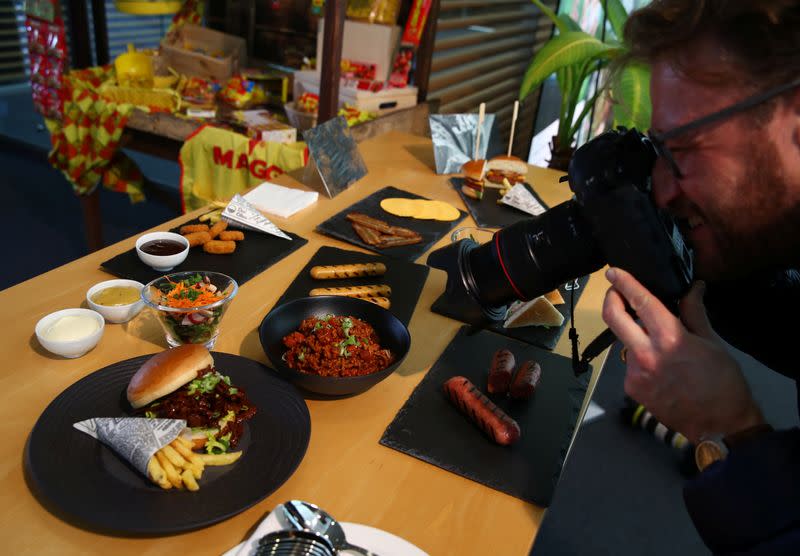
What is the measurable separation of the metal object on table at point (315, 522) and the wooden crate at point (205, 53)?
2.74 m

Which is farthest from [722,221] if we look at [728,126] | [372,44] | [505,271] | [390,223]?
[372,44]

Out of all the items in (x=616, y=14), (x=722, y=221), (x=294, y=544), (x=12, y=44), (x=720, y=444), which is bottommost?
(x=12, y=44)

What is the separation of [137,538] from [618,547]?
169 cm

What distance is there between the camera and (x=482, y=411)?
3.73 ft

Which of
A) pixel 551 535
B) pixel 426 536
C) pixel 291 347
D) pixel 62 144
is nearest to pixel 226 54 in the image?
pixel 62 144

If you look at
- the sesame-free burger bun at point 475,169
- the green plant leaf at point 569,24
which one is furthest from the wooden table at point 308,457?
the green plant leaf at point 569,24

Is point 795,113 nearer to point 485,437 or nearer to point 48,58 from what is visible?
point 485,437

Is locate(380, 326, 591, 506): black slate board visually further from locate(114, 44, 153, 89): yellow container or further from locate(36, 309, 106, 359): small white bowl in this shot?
locate(114, 44, 153, 89): yellow container

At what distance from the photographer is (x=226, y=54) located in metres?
3.26

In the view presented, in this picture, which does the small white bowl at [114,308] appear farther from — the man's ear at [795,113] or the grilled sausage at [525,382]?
the man's ear at [795,113]

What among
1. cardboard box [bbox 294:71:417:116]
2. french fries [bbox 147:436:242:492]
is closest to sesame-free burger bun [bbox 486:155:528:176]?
cardboard box [bbox 294:71:417:116]

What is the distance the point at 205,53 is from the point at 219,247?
2.00 m

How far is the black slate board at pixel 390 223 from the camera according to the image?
6.02 feet

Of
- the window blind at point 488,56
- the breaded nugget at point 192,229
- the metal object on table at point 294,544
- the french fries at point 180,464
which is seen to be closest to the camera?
the metal object on table at point 294,544
